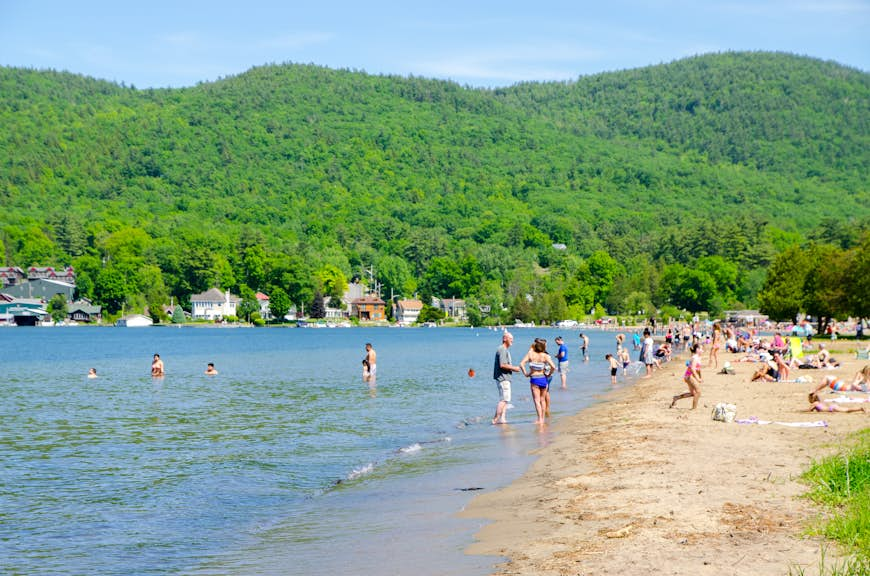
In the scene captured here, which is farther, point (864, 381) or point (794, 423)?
point (864, 381)

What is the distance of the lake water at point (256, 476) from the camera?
35.0 feet

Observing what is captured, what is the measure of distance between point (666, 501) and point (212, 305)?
164m

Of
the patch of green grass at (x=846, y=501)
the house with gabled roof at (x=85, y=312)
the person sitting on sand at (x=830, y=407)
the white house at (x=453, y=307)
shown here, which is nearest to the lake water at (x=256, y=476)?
the patch of green grass at (x=846, y=501)

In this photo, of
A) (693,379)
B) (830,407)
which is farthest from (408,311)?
(830,407)

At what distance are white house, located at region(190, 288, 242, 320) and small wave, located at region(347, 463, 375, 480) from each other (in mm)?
156037

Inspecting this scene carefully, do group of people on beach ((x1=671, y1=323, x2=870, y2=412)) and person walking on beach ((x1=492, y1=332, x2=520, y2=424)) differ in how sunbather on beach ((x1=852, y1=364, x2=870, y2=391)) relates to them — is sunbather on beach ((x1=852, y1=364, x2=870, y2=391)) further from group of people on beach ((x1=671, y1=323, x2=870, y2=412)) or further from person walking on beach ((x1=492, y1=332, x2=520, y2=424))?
person walking on beach ((x1=492, y1=332, x2=520, y2=424))

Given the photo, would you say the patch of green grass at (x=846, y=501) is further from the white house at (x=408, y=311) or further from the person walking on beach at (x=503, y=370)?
the white house at (x=408, y=311)

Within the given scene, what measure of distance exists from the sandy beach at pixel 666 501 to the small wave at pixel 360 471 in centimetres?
293

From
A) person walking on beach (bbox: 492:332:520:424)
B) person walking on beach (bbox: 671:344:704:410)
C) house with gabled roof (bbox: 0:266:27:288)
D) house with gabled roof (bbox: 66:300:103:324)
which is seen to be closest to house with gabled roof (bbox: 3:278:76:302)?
house with gabled roof (bbox: 0:266:27:288)

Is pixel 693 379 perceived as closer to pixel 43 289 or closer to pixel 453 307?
pixel 453 307

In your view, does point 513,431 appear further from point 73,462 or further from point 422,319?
point 422,319

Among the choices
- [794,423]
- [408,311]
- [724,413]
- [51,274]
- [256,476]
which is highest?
[51,274]

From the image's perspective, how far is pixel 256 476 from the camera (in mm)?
16109

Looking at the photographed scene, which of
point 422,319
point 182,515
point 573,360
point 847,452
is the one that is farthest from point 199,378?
point 422,319
